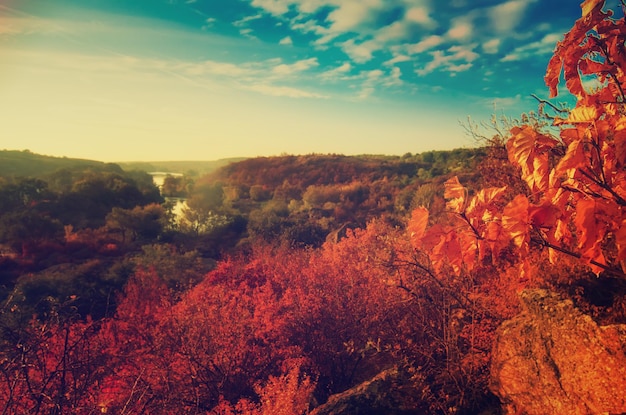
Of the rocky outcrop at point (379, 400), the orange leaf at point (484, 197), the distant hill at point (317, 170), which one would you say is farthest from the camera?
the distant hill at point (317, 170)

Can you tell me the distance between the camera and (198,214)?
112 ft

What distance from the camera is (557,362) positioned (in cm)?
436

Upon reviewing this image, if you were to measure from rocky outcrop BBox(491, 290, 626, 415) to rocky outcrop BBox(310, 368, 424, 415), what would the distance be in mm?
1562

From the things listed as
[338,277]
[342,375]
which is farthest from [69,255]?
[342,375]

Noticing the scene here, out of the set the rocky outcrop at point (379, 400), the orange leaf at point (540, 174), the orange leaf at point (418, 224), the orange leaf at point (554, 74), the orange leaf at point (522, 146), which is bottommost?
the rocky outcrop at point (379, 400)

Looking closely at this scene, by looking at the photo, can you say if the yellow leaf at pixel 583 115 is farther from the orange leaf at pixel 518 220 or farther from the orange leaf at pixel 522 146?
the orange leaf at pixel 518 220

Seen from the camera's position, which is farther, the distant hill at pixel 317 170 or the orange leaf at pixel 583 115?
the distant hill at pixel 317 170

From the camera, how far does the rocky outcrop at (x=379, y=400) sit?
20.0ft

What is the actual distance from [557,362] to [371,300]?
7.89 m

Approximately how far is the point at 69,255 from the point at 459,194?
28.3 m

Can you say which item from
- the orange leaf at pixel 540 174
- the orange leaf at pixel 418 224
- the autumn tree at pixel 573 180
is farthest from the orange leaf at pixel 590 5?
the orange leaf at pixel 418 224

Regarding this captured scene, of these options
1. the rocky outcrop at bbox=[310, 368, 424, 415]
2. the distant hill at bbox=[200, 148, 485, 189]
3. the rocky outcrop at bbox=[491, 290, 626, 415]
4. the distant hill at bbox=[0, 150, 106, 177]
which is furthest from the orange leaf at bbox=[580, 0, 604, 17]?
the distant hill at bbox=[0, 150, 106, 177]

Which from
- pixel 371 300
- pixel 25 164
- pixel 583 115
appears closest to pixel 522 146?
pixel 583 115

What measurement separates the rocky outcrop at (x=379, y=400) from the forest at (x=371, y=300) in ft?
0.11
